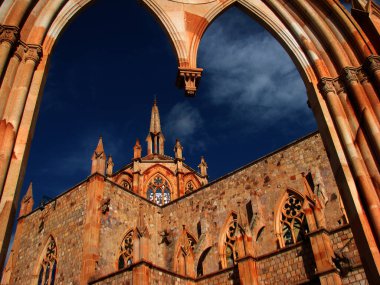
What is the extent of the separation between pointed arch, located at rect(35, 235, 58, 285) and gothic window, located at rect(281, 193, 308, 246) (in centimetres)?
1035

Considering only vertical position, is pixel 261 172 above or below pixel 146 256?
above

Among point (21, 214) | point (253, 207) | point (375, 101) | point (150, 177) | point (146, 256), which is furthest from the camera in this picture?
point (150, 177)

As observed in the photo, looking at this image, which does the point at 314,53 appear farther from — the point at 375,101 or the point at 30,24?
the point at 30,24

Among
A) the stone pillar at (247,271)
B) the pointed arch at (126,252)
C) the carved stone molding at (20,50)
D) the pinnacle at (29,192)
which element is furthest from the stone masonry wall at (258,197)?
the carved stone molding at (20,50)

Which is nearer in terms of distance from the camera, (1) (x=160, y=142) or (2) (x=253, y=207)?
(2) (x=253, y=207)

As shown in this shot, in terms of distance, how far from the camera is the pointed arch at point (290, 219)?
16016 millimetres

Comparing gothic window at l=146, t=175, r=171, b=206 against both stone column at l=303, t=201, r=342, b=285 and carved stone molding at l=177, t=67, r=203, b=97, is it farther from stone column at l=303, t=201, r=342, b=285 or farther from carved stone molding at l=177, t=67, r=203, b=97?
carved stone molding at l=177, t=67, r=203, b=97

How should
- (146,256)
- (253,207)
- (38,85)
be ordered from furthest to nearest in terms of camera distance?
(253,207) < (146,256) < (38,85)

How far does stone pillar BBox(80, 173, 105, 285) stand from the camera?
16516 mm

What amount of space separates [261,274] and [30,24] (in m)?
11.2

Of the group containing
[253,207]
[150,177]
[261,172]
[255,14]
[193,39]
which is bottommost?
[193,39]

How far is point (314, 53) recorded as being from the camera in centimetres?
664

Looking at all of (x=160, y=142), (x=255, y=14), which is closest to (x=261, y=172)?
(x=255, y=14)

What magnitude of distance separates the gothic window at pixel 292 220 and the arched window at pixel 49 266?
1038cm
